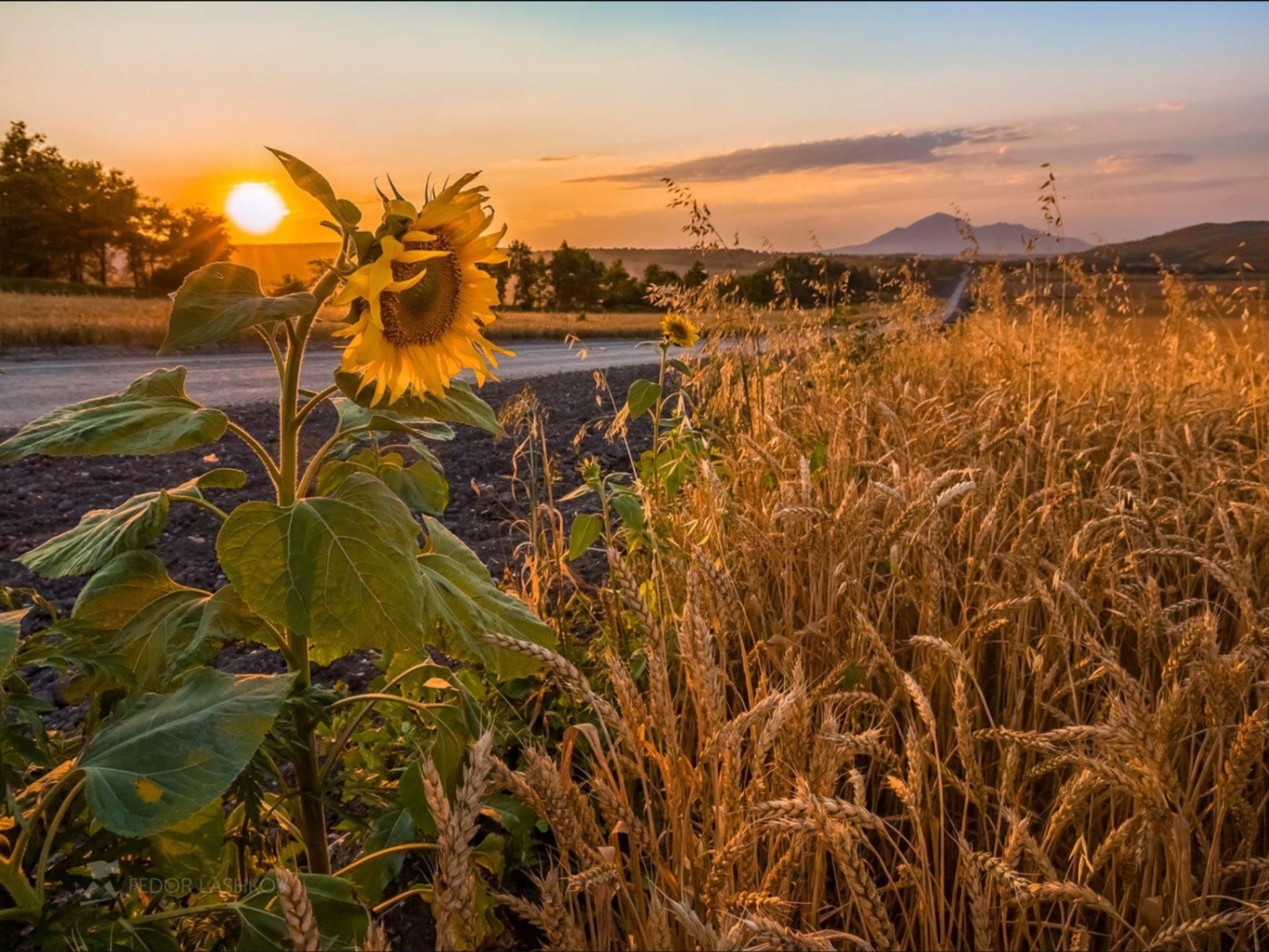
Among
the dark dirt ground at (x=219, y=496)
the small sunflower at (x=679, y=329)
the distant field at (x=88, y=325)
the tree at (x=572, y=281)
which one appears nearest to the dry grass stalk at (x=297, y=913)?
the dark dirt ground at (x=219, y=496)

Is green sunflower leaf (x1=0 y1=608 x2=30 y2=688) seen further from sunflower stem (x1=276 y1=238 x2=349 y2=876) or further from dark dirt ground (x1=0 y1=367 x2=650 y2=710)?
dark dirt ground (x1=0 y1=367 x2=650 y2=710)

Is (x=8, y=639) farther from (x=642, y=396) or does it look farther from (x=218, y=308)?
(x=642, y=396)

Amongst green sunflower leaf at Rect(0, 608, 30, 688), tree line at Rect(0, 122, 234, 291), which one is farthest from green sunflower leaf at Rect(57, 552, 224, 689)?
tree line at Rect(0, 122, 234, 291)

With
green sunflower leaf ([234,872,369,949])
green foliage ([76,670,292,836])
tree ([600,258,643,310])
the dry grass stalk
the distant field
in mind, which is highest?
tree ([600,258,643,310])

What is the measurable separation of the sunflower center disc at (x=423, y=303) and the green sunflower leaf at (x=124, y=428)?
0.33m

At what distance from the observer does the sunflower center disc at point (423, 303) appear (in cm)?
152

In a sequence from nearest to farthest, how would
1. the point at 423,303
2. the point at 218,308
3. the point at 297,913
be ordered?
the point at 297,913 → the point at 218,308 → the point at 423,303

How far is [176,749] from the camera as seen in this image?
1.09 m

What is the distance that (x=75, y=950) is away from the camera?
1021 mm

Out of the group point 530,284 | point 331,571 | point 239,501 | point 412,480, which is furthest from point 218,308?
point 530,284

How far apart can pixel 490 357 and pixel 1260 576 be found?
8.34ft

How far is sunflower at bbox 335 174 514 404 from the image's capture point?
136cm

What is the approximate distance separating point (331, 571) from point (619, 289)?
1558 inches

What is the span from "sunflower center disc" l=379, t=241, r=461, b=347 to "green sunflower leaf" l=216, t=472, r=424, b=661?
38 cm
